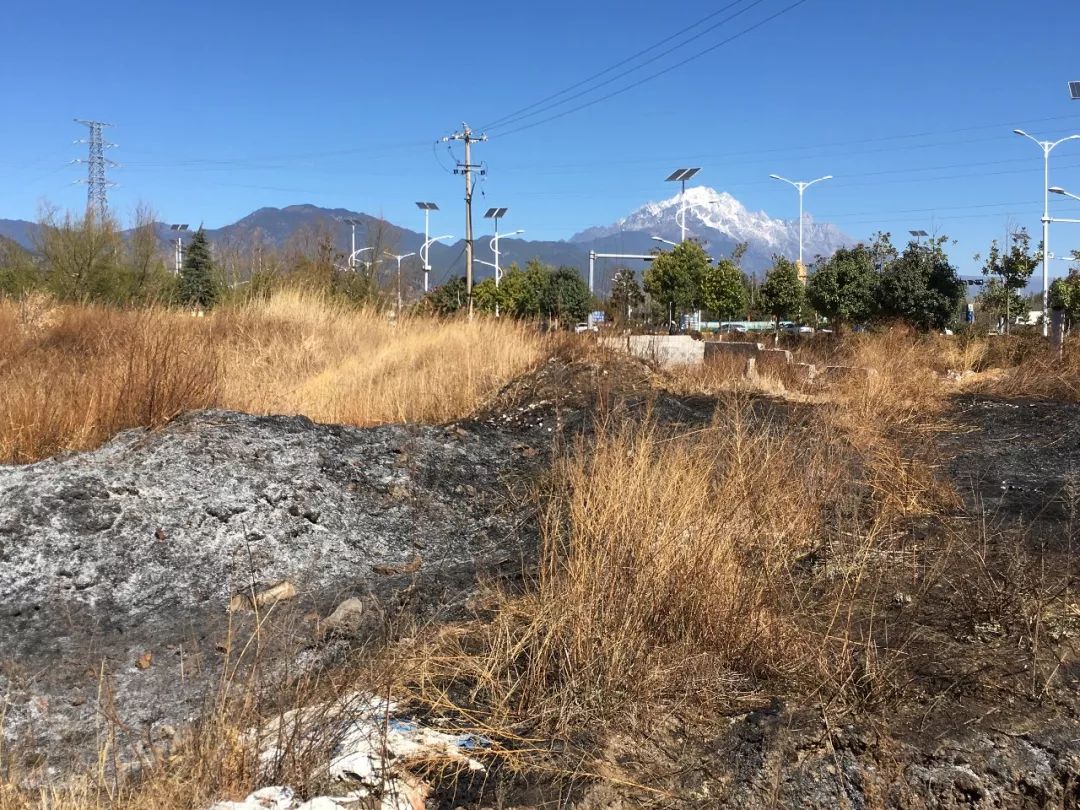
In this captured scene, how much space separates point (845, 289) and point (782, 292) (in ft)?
17.7

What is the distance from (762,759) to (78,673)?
2.58 meters

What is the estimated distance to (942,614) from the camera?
11.5ft

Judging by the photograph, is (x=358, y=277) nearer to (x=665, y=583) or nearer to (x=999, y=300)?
(x=665, y=583)

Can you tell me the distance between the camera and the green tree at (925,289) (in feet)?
72.0

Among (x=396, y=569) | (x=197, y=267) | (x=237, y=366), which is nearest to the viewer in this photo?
(x=396, y=569)

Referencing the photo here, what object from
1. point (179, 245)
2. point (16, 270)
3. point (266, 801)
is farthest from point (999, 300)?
point (179, 245)

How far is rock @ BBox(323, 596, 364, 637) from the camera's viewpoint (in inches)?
147

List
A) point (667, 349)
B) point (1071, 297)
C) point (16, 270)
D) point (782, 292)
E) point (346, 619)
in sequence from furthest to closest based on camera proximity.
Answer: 1. point (782, 292)
2. point (1071, 297)
3. point (16, 270)
4. point (667, 349)
5. point (346, 619)

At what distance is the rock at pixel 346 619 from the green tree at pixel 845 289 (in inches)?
864

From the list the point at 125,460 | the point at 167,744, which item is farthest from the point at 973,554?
the point at 125,460

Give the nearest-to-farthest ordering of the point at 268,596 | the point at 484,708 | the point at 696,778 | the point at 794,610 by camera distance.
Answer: the point at 696,778 < the point at 484,708 < the point at 794,610 < the point at 268,596

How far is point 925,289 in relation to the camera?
21.8 metres

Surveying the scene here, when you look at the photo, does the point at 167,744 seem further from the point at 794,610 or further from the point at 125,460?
the point at 125,460

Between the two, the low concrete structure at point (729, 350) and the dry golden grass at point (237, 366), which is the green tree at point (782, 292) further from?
the dry golden grass at point (237, 366)
